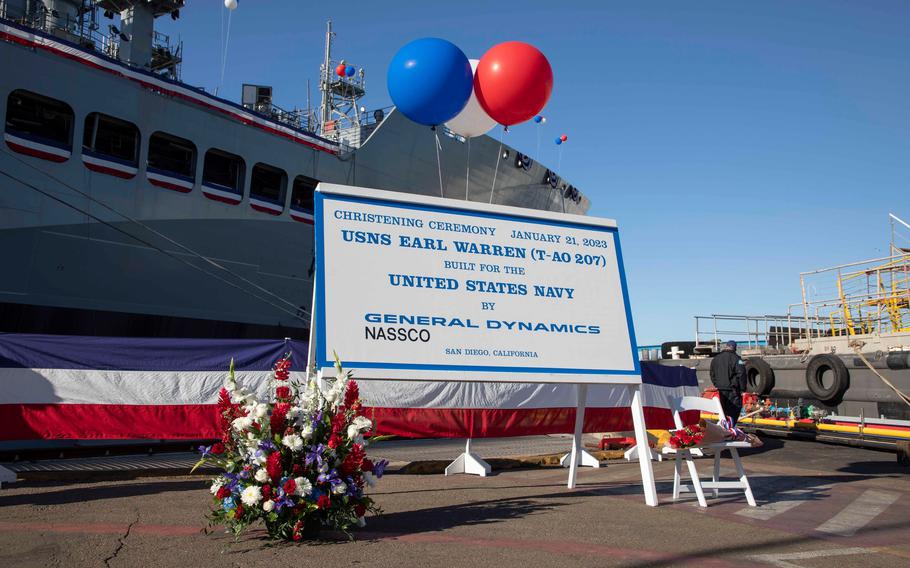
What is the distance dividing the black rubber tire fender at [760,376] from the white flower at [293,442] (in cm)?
1743

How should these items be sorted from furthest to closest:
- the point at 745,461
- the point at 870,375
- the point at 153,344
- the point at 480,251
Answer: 1. the point at 870,375
2. the point at 745,461
3. the point at 153,344
4. the point at 480,251

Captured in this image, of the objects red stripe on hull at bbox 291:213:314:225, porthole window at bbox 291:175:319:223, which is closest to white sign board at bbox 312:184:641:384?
red stripe on hull at bbox 291:213:314:225

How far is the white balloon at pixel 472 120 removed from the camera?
963cm

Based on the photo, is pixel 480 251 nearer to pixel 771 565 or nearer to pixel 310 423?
pixel 310 423

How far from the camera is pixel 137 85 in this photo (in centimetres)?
1574

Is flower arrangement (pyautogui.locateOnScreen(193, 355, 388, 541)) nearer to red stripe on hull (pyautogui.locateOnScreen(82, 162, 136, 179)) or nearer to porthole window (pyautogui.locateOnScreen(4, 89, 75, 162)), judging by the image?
porthole window (pyautogui.locateOnScreen(4, 89, 75, 162))

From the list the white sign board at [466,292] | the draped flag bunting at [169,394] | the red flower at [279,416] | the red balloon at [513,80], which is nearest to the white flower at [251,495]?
the red flower at [279,416]

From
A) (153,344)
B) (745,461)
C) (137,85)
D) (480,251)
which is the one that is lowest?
(745,461)

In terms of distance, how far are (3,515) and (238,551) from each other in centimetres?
264

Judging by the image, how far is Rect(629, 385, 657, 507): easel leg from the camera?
6.63 m

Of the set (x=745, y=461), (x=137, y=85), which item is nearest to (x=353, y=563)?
(x=745, y=461)

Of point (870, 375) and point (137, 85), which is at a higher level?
point (137, 85)

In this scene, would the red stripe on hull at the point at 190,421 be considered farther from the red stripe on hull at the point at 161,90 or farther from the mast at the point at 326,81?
the mast at the point at 326,81

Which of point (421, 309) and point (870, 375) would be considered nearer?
point (421, 309)
